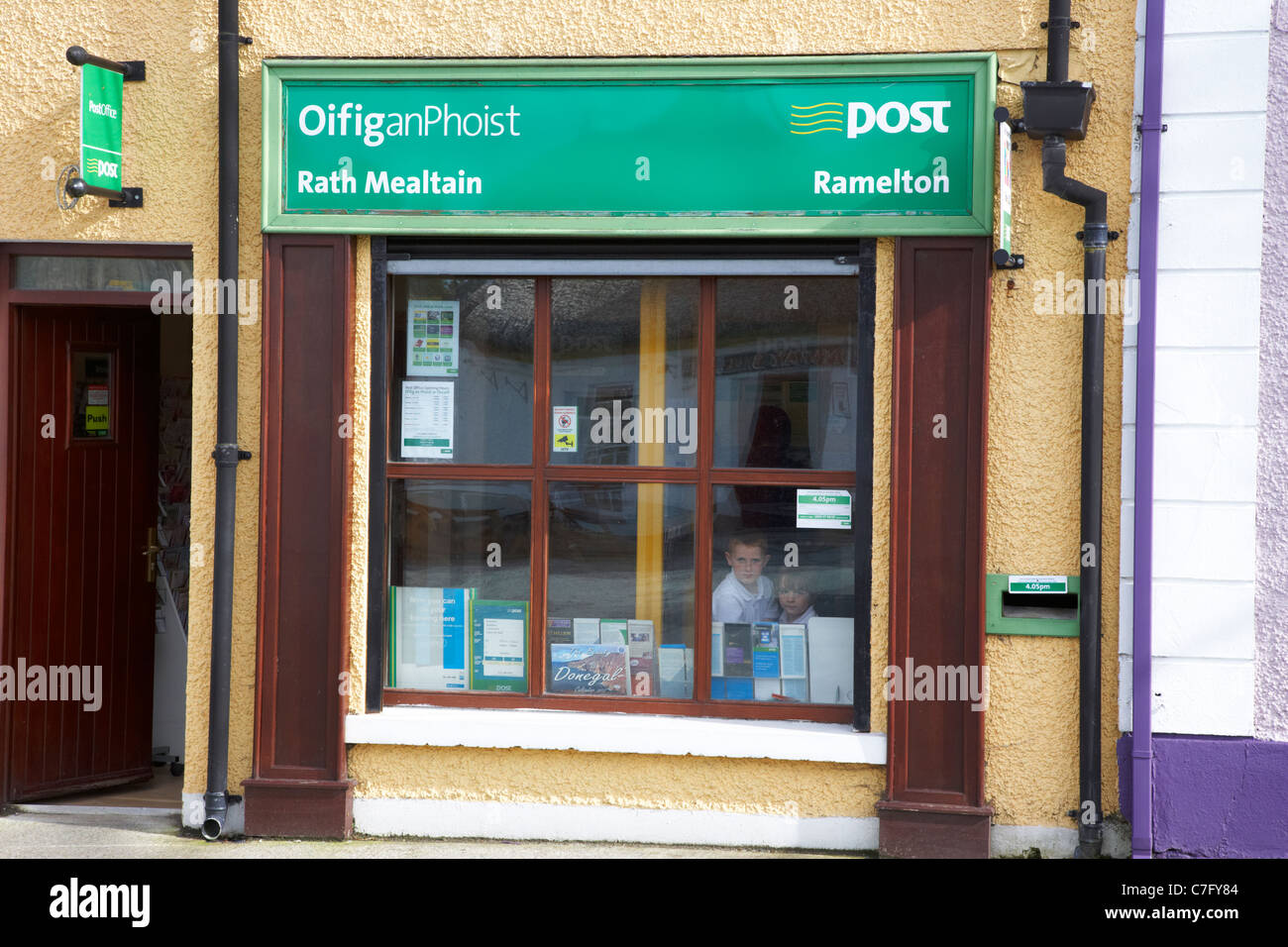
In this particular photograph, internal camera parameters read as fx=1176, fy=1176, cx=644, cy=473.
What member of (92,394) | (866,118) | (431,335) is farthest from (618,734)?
(92,394)

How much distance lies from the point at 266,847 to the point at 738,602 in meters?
2.44

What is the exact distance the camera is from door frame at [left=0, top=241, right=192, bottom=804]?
5719 millimetres

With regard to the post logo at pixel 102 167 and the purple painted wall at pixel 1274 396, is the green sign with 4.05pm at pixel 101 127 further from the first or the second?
the purple painted wall at pixel 1274 396

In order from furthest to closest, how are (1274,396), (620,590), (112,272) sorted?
(112,272) → (620,590) → (1274,396)

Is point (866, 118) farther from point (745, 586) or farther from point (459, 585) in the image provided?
point (459, 585)

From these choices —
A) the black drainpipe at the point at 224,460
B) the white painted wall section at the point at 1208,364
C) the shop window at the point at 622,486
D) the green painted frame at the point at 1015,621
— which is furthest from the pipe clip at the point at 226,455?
the white painted wall section at the point at 1208,364

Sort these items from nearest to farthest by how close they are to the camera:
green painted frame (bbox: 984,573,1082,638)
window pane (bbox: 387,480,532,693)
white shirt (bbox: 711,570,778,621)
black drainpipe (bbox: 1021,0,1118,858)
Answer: black drainpipe (bbox: 1021,0,1118,858)
green painted frame (bbox: 984,573,1082,638)
white shirt (bbox: 711,570,778,621)
window pane (bbox: 387,480,532,693)

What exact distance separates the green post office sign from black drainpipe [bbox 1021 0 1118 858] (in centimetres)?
25

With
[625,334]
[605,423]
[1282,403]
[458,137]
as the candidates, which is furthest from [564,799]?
[1282,403]

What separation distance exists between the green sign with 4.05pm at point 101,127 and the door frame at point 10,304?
374 millimetres

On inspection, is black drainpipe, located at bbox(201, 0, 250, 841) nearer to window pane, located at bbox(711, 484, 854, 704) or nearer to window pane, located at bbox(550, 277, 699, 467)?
window pane, located at bbox(550, 277, 699, 467)

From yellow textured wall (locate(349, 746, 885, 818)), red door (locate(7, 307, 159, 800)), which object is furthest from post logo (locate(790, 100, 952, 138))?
red door (locate(7, 307, 159, 800))

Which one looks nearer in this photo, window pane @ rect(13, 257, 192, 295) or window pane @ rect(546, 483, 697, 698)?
window pane @ rect(546, 483, 697, 698)

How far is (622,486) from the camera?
5.59m
